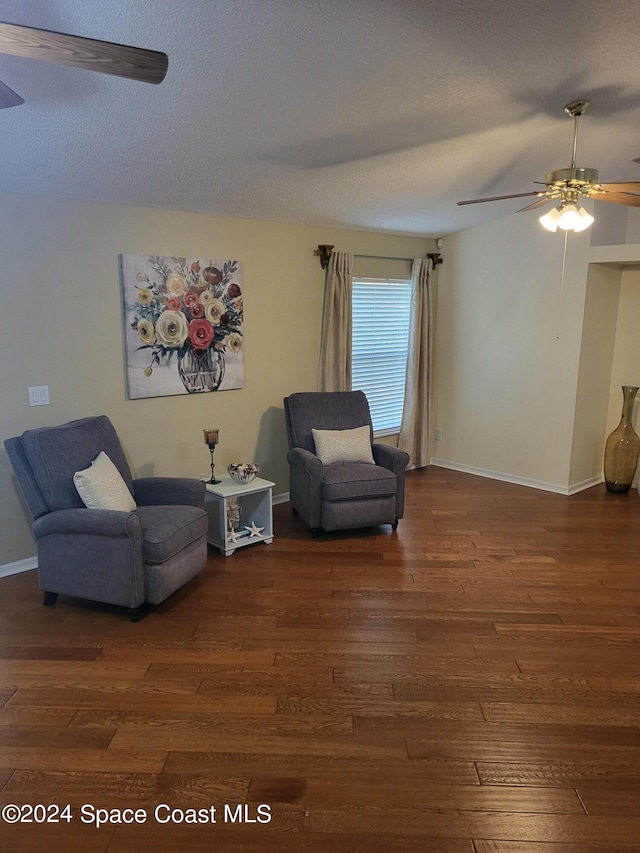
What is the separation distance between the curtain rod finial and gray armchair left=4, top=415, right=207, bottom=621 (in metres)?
2.57

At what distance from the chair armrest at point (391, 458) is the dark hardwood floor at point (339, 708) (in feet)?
2.35

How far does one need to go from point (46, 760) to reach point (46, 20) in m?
2.71

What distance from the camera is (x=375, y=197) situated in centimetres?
452

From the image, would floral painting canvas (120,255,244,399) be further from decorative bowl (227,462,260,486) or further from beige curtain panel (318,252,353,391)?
beige curtain panel (318,252,353,391)

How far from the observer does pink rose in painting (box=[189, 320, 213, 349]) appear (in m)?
4.37

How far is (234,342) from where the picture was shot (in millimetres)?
4637

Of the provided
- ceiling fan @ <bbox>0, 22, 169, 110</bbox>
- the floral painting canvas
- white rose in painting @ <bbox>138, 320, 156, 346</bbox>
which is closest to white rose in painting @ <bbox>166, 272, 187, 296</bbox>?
the floral painting canvas

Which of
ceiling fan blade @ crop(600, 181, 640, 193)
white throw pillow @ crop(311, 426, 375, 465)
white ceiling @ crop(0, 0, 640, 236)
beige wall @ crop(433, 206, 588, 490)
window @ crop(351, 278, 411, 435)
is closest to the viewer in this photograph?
white ceiling @ crop(0, 0, 640, 236)

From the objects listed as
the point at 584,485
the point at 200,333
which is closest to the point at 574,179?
the point at 200,333

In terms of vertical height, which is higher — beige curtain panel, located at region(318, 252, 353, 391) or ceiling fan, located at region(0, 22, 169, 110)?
ceiling fan, located at region(0, 22, 169, 110)

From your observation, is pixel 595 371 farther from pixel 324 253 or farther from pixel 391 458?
pixel 324 253

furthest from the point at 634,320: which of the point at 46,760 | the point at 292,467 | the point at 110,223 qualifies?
the point at 46,760

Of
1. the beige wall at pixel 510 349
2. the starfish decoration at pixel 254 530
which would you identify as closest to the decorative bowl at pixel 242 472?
the starfish decoration at pixel 254 530

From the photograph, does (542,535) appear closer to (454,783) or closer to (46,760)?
(454,783)
